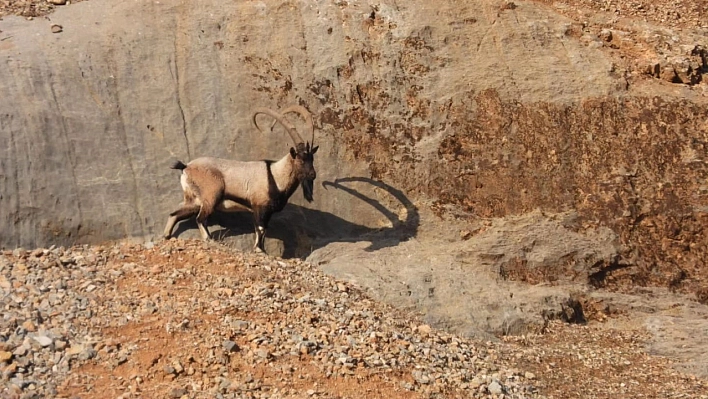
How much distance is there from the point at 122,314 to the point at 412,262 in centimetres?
447

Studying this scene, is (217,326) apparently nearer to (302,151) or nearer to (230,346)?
(230,346)

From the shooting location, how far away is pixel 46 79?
566 inches

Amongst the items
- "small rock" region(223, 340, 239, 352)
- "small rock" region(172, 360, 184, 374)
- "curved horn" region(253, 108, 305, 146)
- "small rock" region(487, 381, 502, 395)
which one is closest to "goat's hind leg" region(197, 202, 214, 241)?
"curved horn" region(253, 108, 305, 146)

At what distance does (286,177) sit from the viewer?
1386 cm

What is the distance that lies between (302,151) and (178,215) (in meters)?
2.07

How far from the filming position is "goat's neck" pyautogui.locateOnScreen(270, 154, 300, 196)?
1383cm

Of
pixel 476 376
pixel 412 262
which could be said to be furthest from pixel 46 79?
pixel 476 376

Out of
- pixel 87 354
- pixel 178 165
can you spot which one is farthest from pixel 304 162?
pixel 87 354

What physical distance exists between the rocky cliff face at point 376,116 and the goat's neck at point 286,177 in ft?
2.34

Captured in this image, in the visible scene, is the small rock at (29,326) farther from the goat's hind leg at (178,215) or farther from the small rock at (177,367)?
the goat's hind leg at (178,215)

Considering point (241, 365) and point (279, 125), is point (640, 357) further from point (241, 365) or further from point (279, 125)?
point (279, 125)

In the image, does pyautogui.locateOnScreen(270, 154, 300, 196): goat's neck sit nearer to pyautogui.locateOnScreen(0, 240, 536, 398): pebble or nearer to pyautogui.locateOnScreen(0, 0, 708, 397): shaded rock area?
pyautogui.locateOnScreen(0, 0, 708, 397): shaded rock area

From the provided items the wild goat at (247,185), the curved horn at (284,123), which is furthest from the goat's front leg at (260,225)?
the curved horn at (284,123)

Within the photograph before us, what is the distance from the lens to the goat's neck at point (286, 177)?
544 inches
